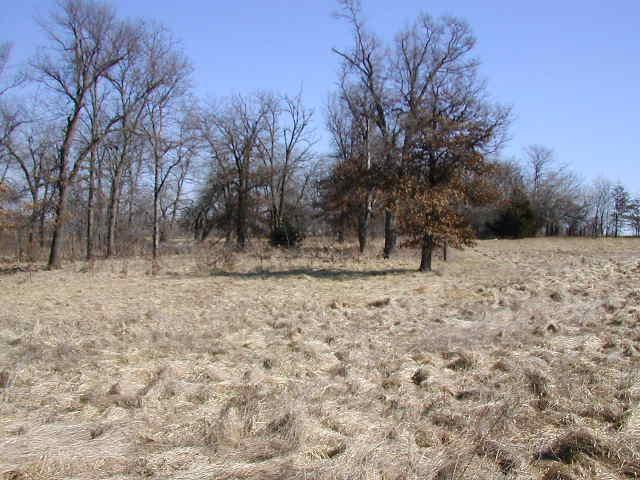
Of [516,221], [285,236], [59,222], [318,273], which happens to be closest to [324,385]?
[318,273]

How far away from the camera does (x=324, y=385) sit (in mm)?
6152

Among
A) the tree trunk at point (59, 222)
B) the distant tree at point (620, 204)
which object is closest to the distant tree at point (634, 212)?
the distant tree at point (620, 204)

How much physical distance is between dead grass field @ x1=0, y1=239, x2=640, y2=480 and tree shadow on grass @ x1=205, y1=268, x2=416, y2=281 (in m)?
4.31

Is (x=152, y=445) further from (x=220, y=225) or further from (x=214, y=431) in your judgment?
(x=220, y=225)

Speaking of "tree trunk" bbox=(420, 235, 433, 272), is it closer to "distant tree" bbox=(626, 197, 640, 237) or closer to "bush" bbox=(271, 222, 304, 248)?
"bush" bbox=(271, 222, 304, 248)

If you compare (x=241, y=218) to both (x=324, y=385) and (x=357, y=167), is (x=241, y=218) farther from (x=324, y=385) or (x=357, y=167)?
(x=324, y=385)

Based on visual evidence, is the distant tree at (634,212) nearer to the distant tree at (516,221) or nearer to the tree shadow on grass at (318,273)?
the distant tree at (516,221)

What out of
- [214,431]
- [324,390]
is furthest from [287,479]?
[324,390]

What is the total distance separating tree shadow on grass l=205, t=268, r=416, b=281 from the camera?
17.2 metres

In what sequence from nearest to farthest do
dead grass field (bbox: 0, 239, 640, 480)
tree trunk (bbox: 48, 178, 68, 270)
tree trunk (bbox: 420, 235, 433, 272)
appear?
dead grass field (bbox: 0, 239, 640, 480)
tree trunk (bbox: 420, 235, 433, 272)
tree trunk (bbox: 48, 178, 68, 270)

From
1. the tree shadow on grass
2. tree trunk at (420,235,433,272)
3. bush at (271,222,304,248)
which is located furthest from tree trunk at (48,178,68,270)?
tree trunk at (420,235,433,272)

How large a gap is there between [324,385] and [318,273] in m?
12.1

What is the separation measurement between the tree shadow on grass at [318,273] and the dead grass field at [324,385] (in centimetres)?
431

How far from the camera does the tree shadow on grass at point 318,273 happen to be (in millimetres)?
17234
